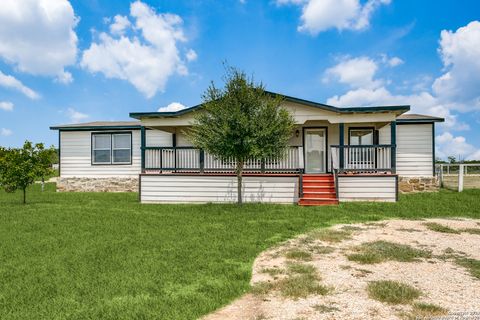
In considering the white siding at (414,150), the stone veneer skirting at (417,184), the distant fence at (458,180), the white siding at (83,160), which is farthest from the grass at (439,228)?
the white siding at (83,160)

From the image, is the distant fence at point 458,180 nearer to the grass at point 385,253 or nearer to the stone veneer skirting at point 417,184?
the stone veneer skirting at point 417,184

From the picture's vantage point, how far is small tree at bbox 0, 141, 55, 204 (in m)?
12.0

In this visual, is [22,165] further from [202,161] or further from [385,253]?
[385,253]

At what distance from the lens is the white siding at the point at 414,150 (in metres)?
14.9

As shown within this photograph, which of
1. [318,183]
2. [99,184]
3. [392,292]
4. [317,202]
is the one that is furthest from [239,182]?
[99,184]

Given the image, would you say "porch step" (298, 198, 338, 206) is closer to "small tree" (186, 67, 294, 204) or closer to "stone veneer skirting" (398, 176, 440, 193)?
"small tree" (186, 67, 294, 204)

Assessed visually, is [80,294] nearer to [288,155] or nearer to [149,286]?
[149,286]

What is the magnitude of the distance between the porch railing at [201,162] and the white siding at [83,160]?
12.5ft

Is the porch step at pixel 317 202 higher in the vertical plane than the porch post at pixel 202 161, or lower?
lower

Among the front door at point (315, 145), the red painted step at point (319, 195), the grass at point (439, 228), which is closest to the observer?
the grass at point (439, 228)

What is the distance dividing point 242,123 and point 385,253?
5.96m

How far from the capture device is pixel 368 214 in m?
9.45

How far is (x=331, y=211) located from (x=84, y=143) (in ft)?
46.8

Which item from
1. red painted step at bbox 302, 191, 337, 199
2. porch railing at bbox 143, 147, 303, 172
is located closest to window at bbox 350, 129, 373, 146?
porch railing at bbox 143, 147, 303, 172
